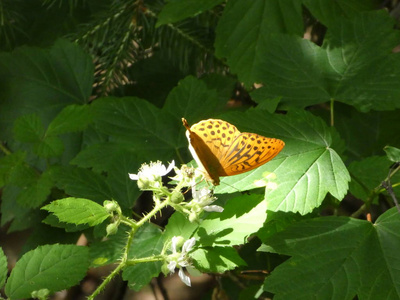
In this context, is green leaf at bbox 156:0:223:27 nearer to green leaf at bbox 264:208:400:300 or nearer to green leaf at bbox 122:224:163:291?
green leaf at bbox 122:224:163:291

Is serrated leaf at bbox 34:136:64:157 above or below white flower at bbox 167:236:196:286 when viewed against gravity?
below

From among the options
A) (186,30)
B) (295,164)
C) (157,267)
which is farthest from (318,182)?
(186,30)

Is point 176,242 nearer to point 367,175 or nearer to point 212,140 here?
point 212,140

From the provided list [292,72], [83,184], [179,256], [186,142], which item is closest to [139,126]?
[186,142]

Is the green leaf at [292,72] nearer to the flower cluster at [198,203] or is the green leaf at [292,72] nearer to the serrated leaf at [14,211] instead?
the flower cluster at [198,203]

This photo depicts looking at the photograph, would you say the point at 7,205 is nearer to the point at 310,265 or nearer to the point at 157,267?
the point at 157,267

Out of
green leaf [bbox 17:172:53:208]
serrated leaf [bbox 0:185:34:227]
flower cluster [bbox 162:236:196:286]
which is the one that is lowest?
serrated leaf [bbox 0:185:34:227]

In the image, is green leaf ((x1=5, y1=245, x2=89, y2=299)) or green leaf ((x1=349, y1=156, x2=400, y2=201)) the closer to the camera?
green leaf ((x1=5, y1=245, x2=89, y2=299))

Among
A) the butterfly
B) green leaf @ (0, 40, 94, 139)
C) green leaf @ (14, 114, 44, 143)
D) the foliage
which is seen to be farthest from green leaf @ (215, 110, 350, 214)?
green leaf @ (0, 40, 94, 139)
